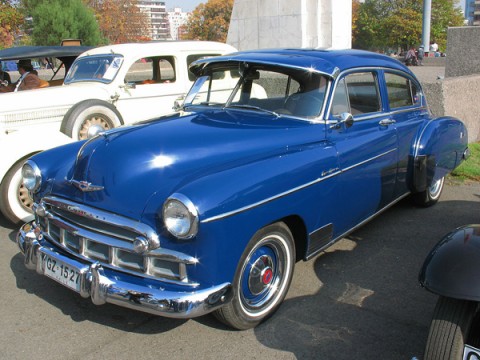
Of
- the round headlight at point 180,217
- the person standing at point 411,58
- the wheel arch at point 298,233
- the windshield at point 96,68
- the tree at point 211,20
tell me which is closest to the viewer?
the round headlight at point 180,217

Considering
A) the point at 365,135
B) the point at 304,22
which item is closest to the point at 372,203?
the point at 365,135

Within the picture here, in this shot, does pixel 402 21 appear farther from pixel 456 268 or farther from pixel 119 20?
pixel 456 268

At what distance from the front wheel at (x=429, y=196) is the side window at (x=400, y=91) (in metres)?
1.04

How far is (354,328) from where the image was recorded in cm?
321

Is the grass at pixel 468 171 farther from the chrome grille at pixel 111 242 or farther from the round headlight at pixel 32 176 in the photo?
the round headlight at pixel 32 176

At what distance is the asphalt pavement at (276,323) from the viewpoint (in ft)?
9.82

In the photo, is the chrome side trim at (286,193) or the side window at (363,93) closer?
the chrome side trim at (286,193)

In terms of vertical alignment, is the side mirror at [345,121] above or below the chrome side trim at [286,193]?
above

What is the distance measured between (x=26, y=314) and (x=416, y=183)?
3.68 metres

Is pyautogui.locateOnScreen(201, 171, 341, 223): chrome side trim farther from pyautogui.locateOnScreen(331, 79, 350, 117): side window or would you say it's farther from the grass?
the grass

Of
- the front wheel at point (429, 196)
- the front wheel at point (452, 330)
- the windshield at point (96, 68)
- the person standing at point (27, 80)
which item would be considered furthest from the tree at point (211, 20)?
the front wheel at point (452, 330)

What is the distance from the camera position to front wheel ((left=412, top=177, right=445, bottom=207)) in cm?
550

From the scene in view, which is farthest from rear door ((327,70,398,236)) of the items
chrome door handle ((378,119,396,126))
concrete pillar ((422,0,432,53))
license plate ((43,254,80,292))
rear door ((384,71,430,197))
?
concrete pillar ((422,0,432,53))

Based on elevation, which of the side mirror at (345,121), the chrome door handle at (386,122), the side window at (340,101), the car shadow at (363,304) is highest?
the side window at (340,101)
